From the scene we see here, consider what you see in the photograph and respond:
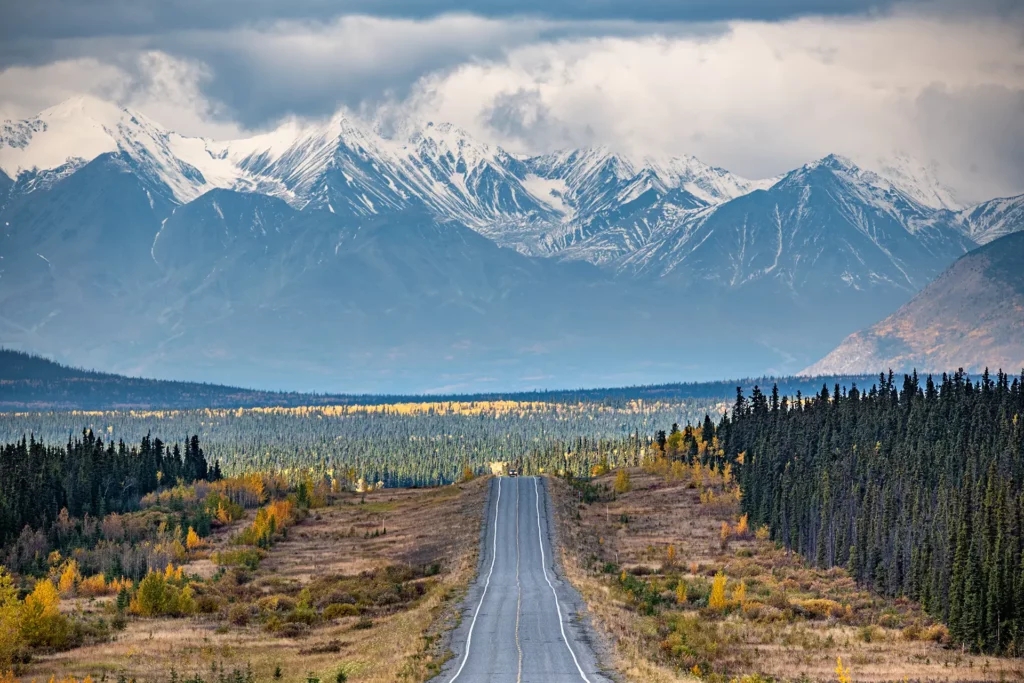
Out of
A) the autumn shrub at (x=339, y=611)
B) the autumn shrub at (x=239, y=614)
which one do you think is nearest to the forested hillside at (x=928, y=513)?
the autumn shrub at (x=339, y=611)

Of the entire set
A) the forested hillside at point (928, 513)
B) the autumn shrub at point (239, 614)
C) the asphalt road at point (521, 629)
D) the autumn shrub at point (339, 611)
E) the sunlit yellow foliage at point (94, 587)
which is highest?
the forested hillside at point (928, 513)

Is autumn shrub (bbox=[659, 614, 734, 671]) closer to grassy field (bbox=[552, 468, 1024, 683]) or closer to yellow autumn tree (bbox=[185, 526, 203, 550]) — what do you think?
grassy field (bbox=[552, 468, 1024, 683])

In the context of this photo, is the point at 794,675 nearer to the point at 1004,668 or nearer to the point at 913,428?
the point at 1004,668

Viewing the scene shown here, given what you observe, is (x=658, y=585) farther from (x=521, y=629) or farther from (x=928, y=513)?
(x=521, y=629)

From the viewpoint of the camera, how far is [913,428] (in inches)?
7539

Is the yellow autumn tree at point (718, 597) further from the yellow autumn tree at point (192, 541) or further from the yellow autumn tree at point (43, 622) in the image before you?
the yellow autumn tree at point (192, 541)

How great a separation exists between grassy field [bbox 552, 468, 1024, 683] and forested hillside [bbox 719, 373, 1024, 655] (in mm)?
3051

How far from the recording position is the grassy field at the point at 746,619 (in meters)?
95.5

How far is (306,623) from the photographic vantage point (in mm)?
121938

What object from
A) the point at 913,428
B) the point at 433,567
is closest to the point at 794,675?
the point at 433,567

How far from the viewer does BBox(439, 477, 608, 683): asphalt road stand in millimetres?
83188

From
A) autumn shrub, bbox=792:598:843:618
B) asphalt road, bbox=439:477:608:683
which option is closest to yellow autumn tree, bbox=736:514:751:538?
asphalt road, bbox=439:477:608:683

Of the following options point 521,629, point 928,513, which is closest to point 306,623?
point 521,629

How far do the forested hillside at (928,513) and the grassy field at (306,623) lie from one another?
123ft
